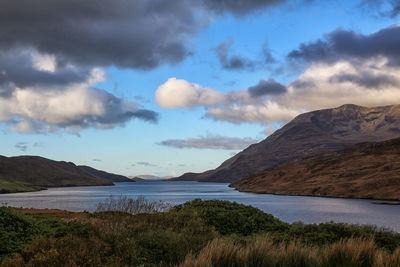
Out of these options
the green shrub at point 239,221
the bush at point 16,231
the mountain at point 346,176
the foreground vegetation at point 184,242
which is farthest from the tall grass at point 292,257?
the mountain at point 346,176

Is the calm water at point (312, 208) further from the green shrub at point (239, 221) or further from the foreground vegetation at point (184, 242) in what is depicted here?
the foreground vegetation at point (184, 242)

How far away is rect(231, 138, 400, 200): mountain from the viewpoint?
340 feet

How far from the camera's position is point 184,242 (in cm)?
1535

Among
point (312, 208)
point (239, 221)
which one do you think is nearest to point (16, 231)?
point (239, 221)

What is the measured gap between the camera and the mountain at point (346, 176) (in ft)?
340

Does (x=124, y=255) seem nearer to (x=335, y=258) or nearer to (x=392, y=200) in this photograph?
(x=335, y=258)

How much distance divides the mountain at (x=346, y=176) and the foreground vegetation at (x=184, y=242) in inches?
→ 3286

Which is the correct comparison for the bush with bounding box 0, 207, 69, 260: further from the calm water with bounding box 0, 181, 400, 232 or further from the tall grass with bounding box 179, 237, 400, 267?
the calm water with bounding box 0, 181, 400, 232

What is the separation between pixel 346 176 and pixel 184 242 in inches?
4690

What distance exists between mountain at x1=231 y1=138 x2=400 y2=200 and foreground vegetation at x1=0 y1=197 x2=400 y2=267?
83453 millimetres

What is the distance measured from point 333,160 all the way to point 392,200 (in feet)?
195

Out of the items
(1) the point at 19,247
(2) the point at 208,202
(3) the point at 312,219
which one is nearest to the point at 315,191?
(3) the point at 312,219

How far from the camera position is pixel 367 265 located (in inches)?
359

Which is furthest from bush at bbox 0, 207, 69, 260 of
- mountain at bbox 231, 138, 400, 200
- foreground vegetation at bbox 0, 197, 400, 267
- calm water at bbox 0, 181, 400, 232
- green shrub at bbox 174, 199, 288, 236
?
mountain at bbox 231, 138, 400, 200
